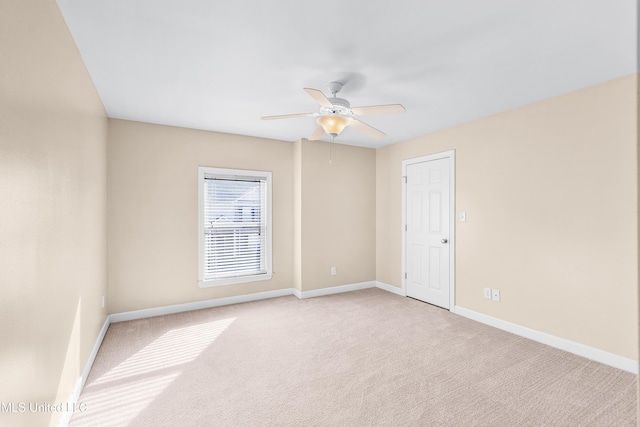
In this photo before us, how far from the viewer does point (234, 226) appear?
172 inches

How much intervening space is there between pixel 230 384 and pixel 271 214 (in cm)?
261

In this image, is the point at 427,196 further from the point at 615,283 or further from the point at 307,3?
the point at 307,3

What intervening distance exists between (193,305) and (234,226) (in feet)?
3.87

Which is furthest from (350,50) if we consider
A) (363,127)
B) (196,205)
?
(196,205)

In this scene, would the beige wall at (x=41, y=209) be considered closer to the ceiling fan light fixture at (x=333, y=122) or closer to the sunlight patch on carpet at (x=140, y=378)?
the sunlight patch on carpet at (x=140, y=378)

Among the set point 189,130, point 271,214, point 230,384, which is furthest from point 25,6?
point 271,214

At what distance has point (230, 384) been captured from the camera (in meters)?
2.35

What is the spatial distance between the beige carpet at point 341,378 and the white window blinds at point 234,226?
2.95 feet

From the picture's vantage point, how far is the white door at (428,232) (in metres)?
4.12

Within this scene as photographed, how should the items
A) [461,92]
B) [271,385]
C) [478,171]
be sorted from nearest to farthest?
[271,385] → [461,92] → [478,171]

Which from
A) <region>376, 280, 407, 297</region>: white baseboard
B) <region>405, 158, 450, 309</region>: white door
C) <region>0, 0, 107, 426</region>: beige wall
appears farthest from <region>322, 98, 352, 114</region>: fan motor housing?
<region>376, 280, 407, 297</region>: white baseboard

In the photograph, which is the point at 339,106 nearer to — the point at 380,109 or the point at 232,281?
the point at 380,109

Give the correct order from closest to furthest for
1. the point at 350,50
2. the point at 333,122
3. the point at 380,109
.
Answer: the point at 350,50, the point at 380,109, the point at 333,122

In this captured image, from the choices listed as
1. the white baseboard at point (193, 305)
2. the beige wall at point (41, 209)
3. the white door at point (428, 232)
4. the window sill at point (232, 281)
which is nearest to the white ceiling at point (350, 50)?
the beige wall at point (41, 209)
